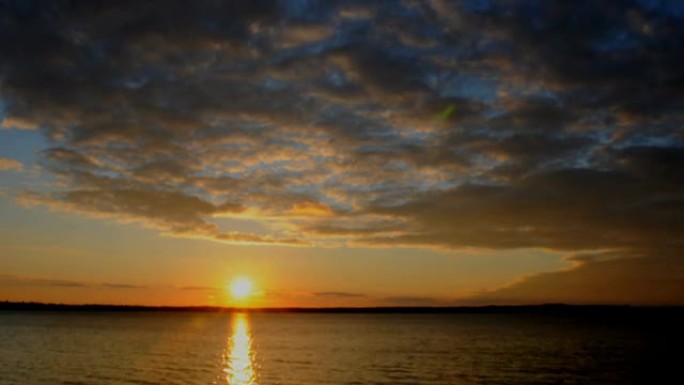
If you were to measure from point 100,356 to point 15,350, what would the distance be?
17.4 metres

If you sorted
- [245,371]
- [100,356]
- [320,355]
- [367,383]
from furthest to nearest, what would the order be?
1. [320,355]
2. [100,356]
3. [245,371]
4. [367,383]

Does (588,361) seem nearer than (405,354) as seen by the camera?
Yes

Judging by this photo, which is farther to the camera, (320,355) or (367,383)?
(320,355)

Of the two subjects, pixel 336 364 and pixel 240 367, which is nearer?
pixel 240 367

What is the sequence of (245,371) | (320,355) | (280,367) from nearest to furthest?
(245,371) → (280,367) → (320,355)

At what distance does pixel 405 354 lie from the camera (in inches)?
3524

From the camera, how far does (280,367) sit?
241ft

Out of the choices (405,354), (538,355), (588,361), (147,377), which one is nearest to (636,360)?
(588,361)

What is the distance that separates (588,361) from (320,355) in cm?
3737

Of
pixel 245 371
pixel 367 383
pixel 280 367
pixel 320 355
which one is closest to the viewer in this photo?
pixel 367 383

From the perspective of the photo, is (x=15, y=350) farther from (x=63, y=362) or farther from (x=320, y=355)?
(x=320, y=355)

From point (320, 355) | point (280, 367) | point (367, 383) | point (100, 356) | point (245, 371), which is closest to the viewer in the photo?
point (367, 383)

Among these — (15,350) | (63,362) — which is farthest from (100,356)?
(15,350)

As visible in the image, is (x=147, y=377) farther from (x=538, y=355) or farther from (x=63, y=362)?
(x=538, y=355)
